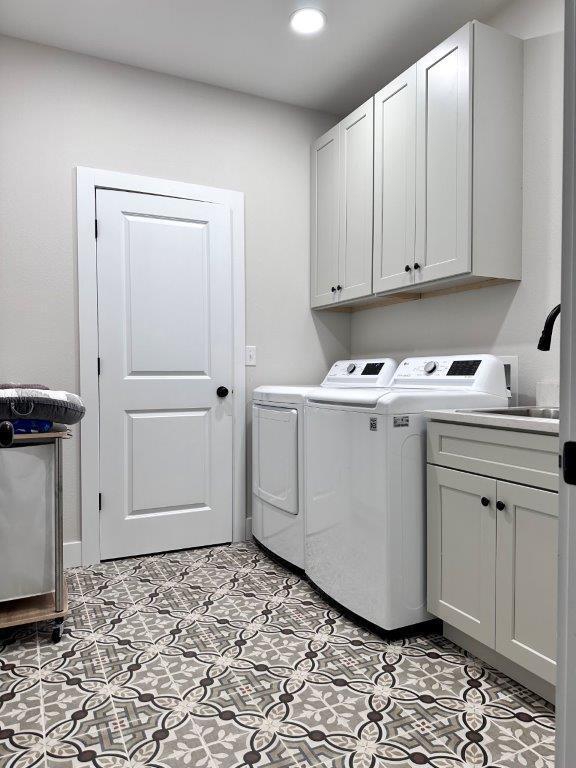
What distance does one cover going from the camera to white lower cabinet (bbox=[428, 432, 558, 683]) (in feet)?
5.01

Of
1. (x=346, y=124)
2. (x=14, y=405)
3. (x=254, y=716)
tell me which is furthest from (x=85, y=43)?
(x=254, y=716)

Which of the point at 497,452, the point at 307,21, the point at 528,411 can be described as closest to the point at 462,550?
the point at 497,452

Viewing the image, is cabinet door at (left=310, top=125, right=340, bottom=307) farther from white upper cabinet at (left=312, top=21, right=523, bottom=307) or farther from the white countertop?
the white countertop

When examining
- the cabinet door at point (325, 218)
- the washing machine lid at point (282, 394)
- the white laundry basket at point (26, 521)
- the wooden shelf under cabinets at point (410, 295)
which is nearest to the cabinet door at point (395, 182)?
the wooden shelf under cabinets at point (410, 295)

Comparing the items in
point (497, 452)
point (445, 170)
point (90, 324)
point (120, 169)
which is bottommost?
point (497, 452)

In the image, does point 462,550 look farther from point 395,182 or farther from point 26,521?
point 395,182

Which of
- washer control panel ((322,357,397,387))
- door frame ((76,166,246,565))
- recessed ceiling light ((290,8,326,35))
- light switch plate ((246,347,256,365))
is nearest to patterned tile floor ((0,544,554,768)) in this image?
door frame ((76,166,246,565))

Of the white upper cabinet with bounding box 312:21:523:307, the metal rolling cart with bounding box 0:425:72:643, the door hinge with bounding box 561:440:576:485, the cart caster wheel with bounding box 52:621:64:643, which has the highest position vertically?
the white upper cabinet with bounding box 312:21:523:307

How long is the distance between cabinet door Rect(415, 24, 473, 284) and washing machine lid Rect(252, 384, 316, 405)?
2.47 ft

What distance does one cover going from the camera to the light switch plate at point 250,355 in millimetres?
3186

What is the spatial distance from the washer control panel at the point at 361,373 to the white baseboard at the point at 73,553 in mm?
1635

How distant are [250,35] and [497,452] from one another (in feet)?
7.39

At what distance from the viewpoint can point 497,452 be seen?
1.71m

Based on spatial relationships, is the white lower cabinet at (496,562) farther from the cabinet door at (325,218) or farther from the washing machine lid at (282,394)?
the cabinet door at (325,218)
